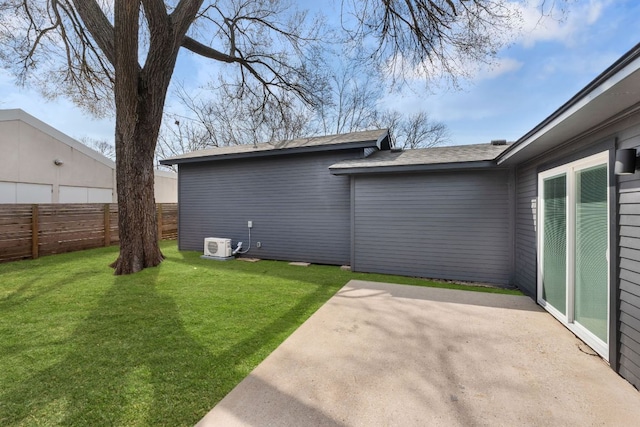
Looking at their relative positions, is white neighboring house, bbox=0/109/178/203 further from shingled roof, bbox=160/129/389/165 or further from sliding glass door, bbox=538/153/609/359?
sliding glass door, bbox=538/153/609/359

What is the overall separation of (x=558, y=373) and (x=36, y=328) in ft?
17.3

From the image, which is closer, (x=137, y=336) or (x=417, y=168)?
(x=137, y=336)

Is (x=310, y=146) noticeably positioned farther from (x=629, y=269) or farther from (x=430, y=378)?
(x=629, y=269)

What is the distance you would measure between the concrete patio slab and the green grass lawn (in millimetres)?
303

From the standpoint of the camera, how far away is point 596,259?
9.37ft

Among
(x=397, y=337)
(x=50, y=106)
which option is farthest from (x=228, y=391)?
(x=50, y=106)

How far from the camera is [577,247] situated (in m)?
3.22

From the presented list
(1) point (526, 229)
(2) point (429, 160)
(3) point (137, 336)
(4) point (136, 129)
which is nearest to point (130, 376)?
(3) point (137, 336)

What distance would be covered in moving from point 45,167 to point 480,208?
1416 cm

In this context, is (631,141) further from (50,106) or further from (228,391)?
(50,106)

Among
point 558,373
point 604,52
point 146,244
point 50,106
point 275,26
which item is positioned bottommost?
point 558,373

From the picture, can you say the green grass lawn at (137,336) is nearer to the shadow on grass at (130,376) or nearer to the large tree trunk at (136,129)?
the shadow on grass at (130,376)

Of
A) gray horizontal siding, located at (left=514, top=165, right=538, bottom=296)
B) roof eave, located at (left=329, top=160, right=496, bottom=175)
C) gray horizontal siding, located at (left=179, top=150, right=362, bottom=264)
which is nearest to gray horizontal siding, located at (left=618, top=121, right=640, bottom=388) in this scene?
gray horizontal siding, located at (left=514, top=165, right=538, bottom=296)

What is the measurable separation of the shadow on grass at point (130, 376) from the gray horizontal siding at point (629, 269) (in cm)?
305
